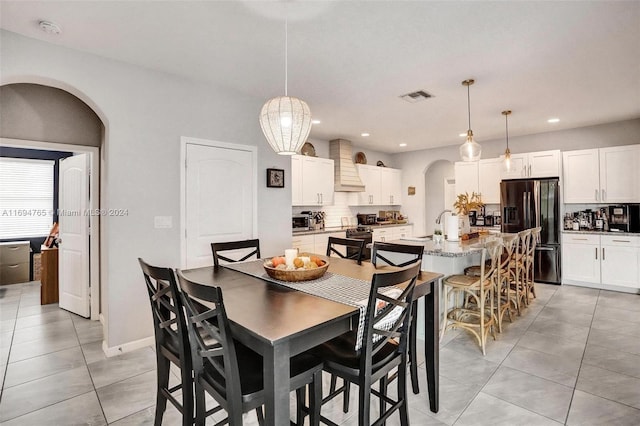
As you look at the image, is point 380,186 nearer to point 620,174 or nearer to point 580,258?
point 580,258

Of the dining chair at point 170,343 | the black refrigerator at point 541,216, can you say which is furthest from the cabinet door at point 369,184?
the dining chair at point 170,343

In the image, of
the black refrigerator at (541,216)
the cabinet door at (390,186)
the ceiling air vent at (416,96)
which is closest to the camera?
the ceiling air vent at (416,96)

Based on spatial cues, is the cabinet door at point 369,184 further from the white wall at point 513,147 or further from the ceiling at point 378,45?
the ceiling at point 378,45

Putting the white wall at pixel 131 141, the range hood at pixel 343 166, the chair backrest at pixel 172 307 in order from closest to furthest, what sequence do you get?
the chair backrest at pixel 172 307
the white wall at pixel 131 141
the range hood at pixel 343 166

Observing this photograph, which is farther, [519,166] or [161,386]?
[519,166]

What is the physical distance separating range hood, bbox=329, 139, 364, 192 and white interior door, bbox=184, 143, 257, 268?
8.76 feet

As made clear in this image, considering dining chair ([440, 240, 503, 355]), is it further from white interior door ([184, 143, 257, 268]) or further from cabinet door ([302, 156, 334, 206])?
cabinet door ([302, 156, 334, 206])

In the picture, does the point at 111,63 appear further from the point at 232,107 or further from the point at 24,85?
the point at 232,107

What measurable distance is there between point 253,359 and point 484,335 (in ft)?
7.55

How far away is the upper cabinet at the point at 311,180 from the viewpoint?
5457mm

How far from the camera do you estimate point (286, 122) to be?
1833 mm

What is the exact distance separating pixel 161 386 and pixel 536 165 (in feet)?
20.3

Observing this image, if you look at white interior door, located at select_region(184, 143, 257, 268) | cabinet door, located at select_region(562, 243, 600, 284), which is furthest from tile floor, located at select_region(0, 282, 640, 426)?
cabinet door, located at select_region(562, 243, 600, 284)

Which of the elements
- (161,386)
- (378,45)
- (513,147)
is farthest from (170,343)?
(513,147)
